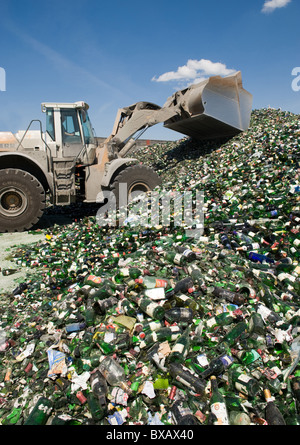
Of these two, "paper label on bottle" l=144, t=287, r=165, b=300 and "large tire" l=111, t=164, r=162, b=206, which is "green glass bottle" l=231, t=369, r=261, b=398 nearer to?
"paper label on bottle" l=144, t=287, r=165, b=300

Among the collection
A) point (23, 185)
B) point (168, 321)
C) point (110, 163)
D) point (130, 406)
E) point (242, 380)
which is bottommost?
point (130, 406)

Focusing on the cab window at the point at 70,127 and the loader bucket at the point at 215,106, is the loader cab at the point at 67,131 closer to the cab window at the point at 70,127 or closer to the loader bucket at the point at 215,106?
the cab window at the point at 70,127

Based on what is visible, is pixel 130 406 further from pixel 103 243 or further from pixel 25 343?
pixel 103 243

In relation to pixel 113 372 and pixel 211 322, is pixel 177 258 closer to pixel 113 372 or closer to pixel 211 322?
pixel 211 322

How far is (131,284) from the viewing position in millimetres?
2752

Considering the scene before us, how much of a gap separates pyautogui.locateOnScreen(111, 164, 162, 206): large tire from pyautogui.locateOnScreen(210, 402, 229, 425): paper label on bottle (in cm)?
522

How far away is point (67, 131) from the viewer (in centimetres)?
647

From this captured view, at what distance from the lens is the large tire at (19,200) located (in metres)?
5.83

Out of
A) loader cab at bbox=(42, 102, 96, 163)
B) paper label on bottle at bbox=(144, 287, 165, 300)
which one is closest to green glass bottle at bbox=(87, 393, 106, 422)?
paper label on bottle at bbox=(144, 287, 165, 300)

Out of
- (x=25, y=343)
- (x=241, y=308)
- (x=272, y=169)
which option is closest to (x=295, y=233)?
(x=241, y=308)

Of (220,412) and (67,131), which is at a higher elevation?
(67,131)

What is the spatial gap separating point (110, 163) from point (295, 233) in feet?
14.4

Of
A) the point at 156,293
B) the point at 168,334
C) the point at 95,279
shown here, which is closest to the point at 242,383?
the point at 168,334

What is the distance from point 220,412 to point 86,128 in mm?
6313
